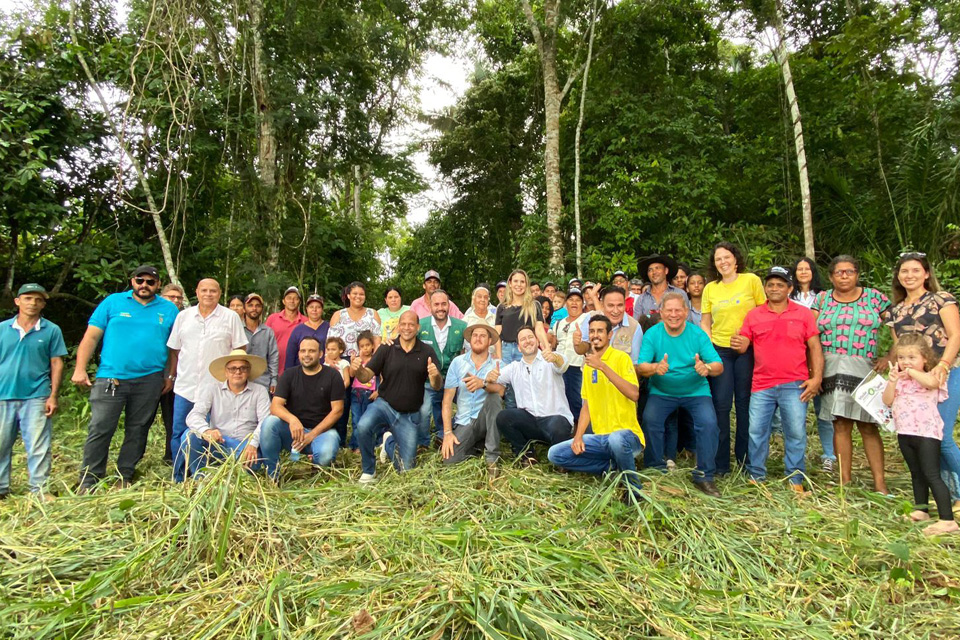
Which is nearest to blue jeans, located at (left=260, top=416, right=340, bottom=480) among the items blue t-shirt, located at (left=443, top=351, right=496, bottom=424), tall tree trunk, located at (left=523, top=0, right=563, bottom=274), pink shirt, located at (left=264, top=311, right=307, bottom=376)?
blue t-shirt, located at (left=443, top=351, right=496, bottom=424)

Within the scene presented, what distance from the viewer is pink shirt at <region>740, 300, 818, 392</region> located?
159 inches

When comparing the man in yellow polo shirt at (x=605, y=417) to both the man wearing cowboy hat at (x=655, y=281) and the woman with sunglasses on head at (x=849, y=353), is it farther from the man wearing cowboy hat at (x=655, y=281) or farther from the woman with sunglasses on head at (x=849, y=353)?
the woman with sunglasses on head at (x=849, y=353)

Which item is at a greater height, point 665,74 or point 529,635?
point 665,74

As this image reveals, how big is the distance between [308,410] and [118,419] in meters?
1.47

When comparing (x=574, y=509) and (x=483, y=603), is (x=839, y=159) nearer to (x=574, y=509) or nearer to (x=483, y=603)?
(x=574, y=509)

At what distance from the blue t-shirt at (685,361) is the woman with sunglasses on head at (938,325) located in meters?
→ 1.19

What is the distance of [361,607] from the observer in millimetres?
2318

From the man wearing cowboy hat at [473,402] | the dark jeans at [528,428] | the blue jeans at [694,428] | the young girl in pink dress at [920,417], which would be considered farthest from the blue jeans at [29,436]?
the young girl in pink dress at [920,417]

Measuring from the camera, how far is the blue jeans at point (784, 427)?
13.2ft

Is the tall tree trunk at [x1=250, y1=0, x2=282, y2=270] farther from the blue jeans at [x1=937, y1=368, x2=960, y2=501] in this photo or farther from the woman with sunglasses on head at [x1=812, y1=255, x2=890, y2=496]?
the blue jeans at [x1=937, y1=368, x2=960, y2=501]

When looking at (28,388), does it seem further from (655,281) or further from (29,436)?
(655,281)

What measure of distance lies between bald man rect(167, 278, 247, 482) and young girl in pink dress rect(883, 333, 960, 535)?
502 centimetres

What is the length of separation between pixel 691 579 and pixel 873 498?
1.95 metres

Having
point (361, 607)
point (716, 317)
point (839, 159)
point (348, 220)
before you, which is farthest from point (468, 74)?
point (361, 607)
